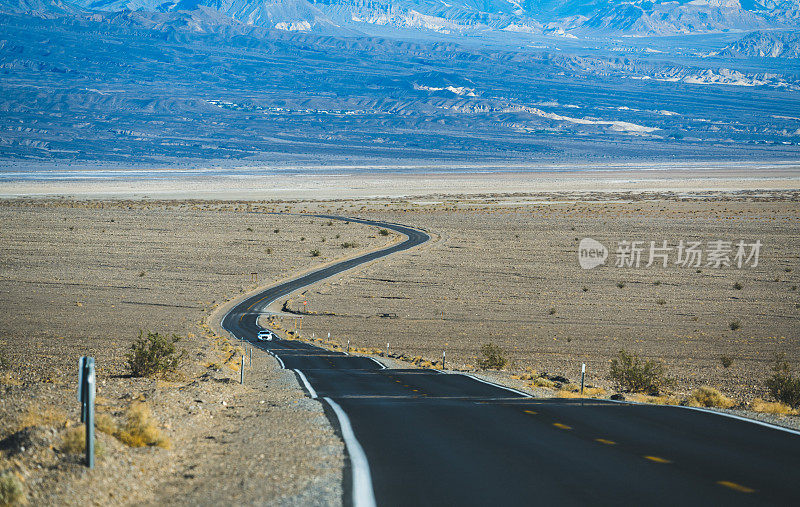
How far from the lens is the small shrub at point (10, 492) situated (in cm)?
612

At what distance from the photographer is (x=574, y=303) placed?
4028 cm

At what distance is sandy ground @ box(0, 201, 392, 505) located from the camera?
7.30 metres

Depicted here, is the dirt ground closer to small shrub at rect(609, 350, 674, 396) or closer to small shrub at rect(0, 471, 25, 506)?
small shrub at rect(609, 350, 674, 396)

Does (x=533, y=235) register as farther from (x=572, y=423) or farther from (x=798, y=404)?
(x=572, y=423)

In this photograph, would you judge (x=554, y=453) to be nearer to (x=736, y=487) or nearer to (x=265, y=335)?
(x=736, y=487)

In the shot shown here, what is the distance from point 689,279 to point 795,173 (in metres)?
154

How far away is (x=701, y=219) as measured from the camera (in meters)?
82.7

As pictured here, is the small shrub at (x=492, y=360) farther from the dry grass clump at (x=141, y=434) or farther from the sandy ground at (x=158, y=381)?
the dry grass clump at (x=141, y=434)

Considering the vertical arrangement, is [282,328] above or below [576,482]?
below

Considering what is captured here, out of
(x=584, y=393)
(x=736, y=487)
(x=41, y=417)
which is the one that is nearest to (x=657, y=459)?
(x=736, y=487)

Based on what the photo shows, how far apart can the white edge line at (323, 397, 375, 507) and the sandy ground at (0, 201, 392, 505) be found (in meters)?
0.17

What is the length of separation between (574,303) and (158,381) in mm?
27732

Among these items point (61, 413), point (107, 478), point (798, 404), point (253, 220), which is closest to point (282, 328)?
point (798, 404)

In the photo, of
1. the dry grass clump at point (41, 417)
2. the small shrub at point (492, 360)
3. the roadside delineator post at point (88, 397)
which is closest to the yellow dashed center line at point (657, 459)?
the roadside delineator post at point (88, 397)
